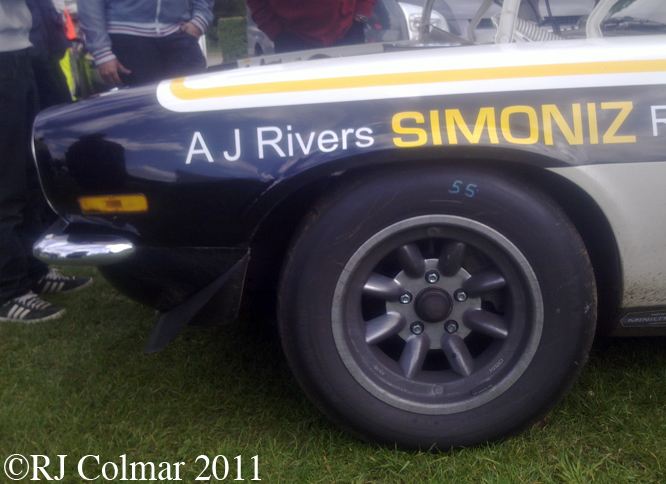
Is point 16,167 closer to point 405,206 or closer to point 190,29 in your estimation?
point 190,29

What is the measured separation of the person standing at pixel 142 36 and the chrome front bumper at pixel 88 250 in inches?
63.3

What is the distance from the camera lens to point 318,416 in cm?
199

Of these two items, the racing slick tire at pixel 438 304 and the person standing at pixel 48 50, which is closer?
the racing slick tire at pixel 438 304

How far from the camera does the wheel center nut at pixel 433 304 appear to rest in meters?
1.76

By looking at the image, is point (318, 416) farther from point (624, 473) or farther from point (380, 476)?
point (624, 473)

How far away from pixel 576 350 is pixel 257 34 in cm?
636

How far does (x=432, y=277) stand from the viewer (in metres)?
1.77

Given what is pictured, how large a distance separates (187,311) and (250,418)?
511 mm

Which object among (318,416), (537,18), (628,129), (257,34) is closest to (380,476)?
(318,416)

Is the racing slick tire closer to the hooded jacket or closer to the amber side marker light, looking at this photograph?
the amber side marker light

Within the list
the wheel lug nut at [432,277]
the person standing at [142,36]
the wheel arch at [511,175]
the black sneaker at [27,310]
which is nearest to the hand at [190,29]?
the person standing at [142,36]

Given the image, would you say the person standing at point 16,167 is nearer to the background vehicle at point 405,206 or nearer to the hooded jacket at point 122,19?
the hooded jacket at point 122,19

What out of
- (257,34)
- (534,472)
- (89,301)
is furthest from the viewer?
(257,34)

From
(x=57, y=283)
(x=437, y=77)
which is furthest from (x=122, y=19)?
(x=437, y=77)
